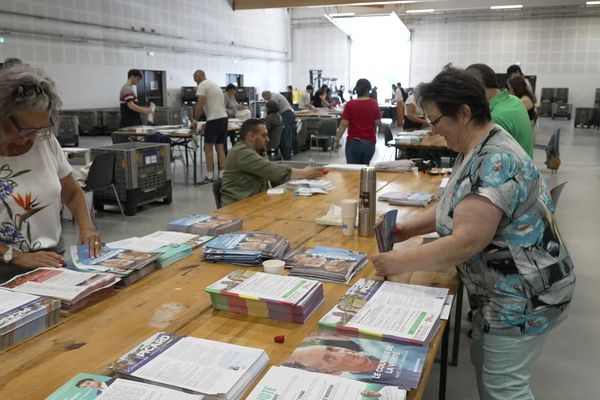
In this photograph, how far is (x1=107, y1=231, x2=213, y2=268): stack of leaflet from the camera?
195 cm

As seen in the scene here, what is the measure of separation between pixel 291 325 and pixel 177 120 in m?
11.8

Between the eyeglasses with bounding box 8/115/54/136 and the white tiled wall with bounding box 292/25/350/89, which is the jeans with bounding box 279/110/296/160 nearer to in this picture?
the eyeglasses with bounding box 8/115/54/136

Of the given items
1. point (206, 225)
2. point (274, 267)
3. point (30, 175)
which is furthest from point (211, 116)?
point (274, 267)

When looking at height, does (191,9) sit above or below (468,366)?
above

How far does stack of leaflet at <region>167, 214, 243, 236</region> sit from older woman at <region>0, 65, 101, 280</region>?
371mm

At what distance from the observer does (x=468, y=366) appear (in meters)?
2.85

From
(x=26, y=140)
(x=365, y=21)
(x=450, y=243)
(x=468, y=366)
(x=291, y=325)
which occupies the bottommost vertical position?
(x=468, y=366)

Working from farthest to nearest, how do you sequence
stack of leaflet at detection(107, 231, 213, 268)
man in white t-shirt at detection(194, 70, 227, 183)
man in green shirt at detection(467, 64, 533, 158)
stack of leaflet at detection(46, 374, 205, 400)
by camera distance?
man in white t-shirt at detection(194, 70, 227, 183) → man in green shirt at detection(467, 64, 533, 158) → stack of leaflet at detection(107, 231, 213, 268) → stack of leaflet at detection(46, 374, 205, 400)

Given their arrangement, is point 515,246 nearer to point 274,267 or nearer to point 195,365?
point 274,267

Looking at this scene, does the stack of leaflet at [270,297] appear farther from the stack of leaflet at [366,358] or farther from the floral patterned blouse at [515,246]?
the floral patterned blouse at [515,246]

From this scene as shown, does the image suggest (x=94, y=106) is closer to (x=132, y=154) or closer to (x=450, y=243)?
(x=132, y=154)

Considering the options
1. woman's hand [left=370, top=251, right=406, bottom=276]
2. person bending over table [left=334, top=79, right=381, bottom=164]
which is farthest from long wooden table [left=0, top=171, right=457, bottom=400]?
person bending over table [left=334, top=79, right=381, bottom=164]

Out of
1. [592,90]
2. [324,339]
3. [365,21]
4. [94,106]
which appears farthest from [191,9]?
[324,339]

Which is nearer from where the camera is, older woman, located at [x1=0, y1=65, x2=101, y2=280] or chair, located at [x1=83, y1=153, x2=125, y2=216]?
older woman, located at [x1=0, y1=65, x2=101, y2=280]
